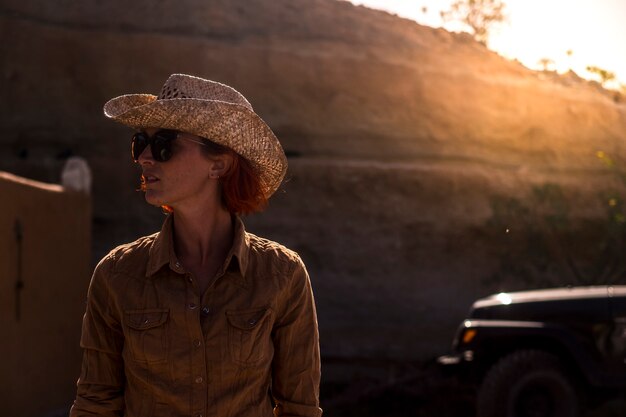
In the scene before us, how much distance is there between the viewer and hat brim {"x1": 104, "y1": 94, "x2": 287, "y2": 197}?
10.1 feet

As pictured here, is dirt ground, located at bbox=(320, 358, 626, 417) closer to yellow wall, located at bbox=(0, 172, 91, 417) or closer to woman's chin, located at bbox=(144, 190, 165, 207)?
yellow wall, located at bbox=(0, 172, 91, 417)

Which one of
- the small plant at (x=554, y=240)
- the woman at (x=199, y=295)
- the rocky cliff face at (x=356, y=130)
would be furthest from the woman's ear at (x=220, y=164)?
the rocky cliff face at (x=356, y=130)

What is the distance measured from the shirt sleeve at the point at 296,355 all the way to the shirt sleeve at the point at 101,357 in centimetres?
42

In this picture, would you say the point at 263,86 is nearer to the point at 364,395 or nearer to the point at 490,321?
the point at 364,395

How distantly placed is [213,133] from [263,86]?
Answer: 27.6m

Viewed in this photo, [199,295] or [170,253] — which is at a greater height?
[170,253]

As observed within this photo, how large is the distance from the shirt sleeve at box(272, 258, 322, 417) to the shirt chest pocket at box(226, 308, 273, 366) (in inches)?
3.9

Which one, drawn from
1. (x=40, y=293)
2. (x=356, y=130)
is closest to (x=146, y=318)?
(x=40, y=293)

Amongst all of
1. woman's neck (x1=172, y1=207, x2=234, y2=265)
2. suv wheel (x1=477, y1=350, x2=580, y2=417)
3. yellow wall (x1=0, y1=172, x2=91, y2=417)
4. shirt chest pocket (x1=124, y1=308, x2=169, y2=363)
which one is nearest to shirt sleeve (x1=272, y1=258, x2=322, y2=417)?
woman's neck (x1=172, y1=207, x2=234, y2=265)

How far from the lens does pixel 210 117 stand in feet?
10.2

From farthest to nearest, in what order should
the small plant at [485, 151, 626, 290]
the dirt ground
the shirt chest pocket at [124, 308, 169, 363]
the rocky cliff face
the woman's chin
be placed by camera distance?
1. the rocky cliff face
2. the small plant at [485, 151, 626, 290]
3. the dirt ground
4. the woman's chin
5. the shirt chest pocket at [124, 308, 169, 363]

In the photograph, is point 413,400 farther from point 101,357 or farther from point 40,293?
point 101,357

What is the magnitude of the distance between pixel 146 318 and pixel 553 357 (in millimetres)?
7477

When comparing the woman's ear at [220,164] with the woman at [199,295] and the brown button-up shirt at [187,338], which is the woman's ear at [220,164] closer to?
the woman at [199,295]
